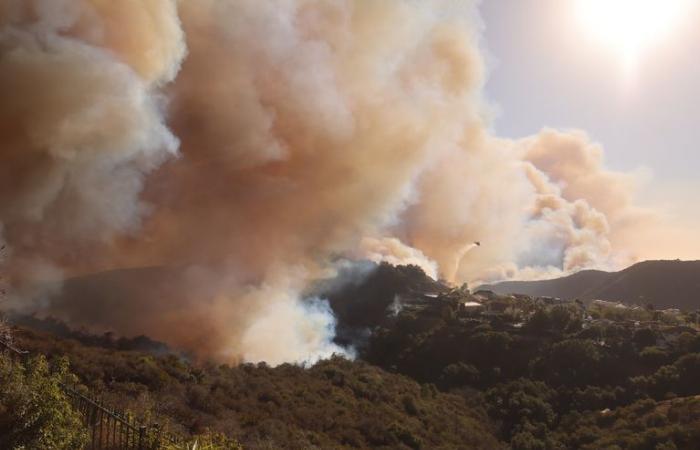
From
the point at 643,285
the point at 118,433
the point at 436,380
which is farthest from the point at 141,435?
the point at 643,285

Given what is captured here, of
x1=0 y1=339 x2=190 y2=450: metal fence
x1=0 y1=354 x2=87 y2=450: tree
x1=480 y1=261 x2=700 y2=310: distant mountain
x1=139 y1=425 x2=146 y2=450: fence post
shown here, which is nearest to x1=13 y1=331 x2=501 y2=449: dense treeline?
x1=0 y1=339 x2=190 y2=450: metal fence

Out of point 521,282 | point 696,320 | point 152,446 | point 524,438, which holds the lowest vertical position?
point 524,438

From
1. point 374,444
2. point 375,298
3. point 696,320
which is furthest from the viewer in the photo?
point 375,298

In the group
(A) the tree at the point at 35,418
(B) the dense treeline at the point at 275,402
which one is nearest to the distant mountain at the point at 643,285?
(B) the dense treeline at the point at 275,402

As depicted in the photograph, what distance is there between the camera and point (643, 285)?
102 m

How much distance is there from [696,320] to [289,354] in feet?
164

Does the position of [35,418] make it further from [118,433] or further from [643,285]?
[643,285]

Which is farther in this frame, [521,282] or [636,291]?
[521,282]

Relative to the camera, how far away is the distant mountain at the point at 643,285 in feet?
310

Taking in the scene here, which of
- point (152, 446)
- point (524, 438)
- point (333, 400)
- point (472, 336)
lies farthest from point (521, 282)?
point (152, 446)

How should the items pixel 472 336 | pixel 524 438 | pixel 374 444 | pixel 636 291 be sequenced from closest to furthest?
pixel 374 444, pixel 524 438, pixel 472 336, pixel 636 291

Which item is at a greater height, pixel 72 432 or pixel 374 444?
pixel 72 432

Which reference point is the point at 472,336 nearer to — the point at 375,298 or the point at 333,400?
the point at 375,298

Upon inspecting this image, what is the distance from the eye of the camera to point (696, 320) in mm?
61594
